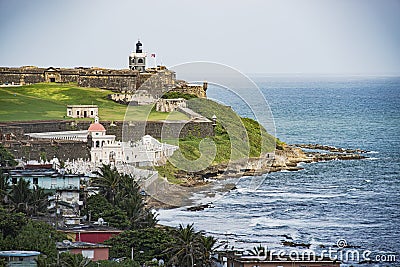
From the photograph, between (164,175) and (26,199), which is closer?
(26,199)

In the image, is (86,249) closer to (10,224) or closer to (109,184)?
(10,224)

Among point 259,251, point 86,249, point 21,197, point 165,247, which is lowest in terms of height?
point 259,251

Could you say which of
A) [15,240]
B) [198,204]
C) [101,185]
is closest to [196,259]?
[15,240]

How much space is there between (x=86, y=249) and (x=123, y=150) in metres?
25.9

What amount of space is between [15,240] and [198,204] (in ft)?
71.3

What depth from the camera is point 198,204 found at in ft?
145

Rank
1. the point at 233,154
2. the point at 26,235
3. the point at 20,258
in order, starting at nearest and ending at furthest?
the point at 20,258 → the point at 26,235 → the point at 233,154

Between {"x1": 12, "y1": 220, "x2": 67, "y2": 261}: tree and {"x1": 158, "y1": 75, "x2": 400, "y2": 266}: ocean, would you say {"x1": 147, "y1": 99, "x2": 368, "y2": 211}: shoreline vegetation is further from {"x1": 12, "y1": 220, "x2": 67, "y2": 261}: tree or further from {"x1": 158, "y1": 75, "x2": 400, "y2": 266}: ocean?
{"x1": 12, "y1": 220, "x2": 67, "y2": 261}: tree

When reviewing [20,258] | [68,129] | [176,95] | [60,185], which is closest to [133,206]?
[60,185]

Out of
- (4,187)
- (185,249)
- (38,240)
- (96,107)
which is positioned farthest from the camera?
(96,107)

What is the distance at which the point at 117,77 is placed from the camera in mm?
73438

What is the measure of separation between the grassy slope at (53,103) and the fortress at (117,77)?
120 centimetres

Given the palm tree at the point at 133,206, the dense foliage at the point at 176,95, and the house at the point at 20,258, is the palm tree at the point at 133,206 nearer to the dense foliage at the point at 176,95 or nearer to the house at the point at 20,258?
the house at the point at 20,258

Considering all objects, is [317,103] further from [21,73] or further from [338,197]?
[338,197]
